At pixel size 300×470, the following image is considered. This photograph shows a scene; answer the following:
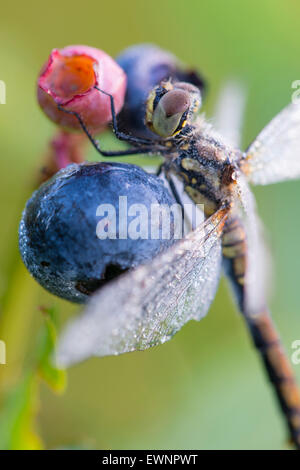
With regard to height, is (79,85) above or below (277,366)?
above

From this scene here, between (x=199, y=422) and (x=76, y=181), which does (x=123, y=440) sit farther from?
(x=76, y=181)

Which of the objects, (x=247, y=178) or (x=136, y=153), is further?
(x=247, y=178)

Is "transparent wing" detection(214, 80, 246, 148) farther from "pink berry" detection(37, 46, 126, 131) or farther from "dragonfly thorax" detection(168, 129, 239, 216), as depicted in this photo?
"pink berry" detection(37, 46, 126, 131)

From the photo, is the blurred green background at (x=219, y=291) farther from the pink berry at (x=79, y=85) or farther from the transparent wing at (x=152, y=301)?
the transparent wing at (x=152, y=301)

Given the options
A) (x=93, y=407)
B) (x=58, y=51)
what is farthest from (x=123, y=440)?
(x=58, y=51)

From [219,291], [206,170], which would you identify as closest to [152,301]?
[206,170]

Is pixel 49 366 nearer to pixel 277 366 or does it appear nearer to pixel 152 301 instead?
pixel 152 301

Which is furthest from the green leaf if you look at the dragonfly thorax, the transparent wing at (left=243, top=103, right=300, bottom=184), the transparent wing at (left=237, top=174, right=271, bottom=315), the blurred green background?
the transparent wing at (left=243, top=103, right=300, bottom=184)
